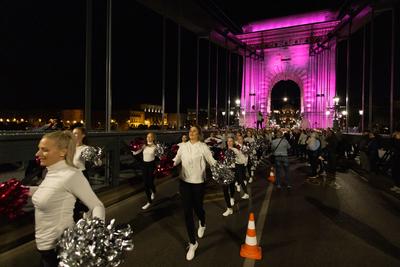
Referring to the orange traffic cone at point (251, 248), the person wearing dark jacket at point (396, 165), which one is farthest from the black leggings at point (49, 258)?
the person wearing dark jacket at point (396, 165)

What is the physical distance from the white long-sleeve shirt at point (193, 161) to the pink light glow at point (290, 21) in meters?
36.2

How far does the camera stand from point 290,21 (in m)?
38.4

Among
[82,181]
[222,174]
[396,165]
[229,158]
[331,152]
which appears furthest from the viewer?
[331,152]

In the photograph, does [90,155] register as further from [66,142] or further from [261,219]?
[261,219]

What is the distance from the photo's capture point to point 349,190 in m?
10.1

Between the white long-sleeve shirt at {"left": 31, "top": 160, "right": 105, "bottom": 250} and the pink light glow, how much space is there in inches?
1533

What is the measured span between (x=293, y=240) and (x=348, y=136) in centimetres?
1717

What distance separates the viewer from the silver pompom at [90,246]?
7.55ft

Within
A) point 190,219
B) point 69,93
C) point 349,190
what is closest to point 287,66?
point 69,93

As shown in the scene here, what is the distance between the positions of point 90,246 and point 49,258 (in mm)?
418

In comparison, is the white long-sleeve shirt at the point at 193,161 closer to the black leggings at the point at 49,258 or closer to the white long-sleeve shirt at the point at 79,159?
the white long-sleeve shirt at the point at 79,159

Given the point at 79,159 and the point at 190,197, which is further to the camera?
the point at 79,159

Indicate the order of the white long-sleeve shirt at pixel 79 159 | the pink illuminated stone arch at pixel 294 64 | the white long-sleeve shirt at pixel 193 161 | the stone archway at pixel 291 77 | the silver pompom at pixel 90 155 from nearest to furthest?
the white long-sleeve shirt at pixel 193 161
the white long-sleeve shirt at pixel 79 159
the silver pompom at pixel 90 155
the pink illuminated stone arch at pixel 294 64
the stone archway at pixel 291 77

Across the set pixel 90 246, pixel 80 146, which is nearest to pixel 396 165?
pixel 80 146
